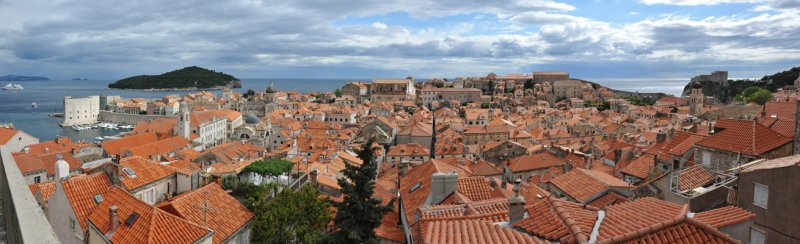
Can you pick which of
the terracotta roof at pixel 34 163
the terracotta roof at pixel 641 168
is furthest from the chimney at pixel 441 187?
the terracotta roof at pixel 34 163

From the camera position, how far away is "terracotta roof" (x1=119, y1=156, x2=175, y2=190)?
588 inches

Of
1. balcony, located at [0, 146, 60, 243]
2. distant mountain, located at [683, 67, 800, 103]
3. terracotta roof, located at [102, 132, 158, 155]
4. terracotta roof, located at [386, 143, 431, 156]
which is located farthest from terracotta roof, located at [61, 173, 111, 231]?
distant mountain, located at [683, 67, 800, 103]

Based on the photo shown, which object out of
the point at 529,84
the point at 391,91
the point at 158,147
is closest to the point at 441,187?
the point at 158,147

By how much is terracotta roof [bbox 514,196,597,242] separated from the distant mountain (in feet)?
341

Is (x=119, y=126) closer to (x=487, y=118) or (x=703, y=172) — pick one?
(x=487, y=118)

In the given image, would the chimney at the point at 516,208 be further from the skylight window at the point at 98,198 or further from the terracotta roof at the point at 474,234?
the skylight window at the point at 98,198

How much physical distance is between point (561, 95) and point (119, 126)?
102298mm

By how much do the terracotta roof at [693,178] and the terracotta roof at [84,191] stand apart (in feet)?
47.8

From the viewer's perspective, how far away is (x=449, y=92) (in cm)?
12131

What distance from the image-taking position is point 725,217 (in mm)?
6926

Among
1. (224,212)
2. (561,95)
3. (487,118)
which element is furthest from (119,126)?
(224,212)

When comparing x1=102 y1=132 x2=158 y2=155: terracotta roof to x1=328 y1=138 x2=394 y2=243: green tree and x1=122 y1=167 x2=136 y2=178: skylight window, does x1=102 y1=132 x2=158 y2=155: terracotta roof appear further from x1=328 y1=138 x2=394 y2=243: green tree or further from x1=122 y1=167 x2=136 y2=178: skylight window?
x1=328 y1=138 x2=394 y2=243: green tree

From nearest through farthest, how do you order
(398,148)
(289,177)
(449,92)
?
(289,177), (398,148), (449,92)

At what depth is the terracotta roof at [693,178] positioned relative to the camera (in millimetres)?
11305
